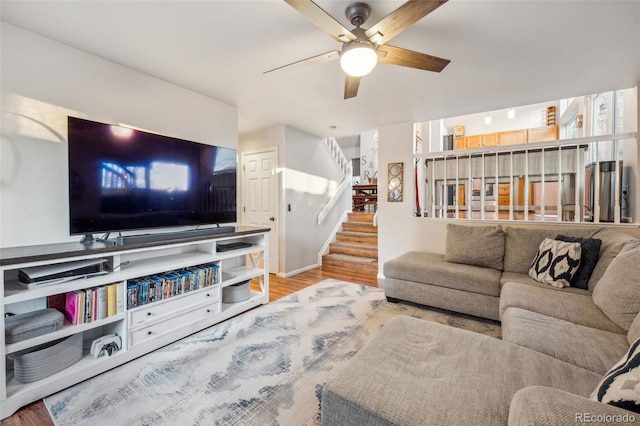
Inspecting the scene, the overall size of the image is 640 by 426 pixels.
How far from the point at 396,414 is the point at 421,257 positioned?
2.56 metres

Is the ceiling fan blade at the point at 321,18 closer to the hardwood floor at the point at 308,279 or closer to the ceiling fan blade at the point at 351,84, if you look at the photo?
the ceiling fan blade at the point at 351,84

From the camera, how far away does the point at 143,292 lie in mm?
2027

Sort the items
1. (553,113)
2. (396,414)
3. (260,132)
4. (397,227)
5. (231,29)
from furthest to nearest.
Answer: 1. (553,113)
2. (260,132)
3. (397,227)
4. (231,29)
5. (396,414)

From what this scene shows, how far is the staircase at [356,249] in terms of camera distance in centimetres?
445

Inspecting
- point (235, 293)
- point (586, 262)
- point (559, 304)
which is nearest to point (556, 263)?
point (586, 262)

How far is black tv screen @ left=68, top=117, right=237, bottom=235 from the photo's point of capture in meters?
1.88

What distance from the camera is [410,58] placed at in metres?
1.76

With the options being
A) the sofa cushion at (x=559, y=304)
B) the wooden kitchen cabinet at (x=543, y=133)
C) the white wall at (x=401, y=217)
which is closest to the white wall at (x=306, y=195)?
the white wall at (x=401, y=217)

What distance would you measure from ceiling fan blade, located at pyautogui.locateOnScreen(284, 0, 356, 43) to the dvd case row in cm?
208

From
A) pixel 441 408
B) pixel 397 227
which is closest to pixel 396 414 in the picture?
pixel 441 408

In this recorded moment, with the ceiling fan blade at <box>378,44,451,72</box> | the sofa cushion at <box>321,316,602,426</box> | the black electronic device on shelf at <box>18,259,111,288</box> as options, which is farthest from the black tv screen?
the sofa cushion at <box>321,316,602,426</box>

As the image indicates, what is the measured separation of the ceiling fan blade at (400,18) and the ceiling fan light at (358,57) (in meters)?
0.07

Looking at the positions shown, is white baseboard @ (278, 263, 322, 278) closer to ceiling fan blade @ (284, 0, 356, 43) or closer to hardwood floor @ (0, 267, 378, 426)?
hardwood floor @ (0, 267, 378, 426)

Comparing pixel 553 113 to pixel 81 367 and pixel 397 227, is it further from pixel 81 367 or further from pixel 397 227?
pixel 81 367
